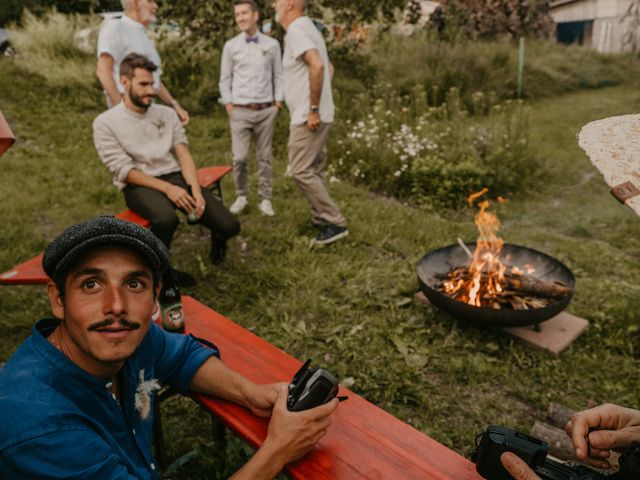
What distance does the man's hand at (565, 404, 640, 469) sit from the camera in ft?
6.54

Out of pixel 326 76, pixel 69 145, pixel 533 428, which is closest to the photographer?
pixel 533 428

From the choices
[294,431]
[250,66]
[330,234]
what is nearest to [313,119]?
[330,234]

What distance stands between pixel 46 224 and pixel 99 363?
526cm

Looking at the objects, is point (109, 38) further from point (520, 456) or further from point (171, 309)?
point (520, 456)

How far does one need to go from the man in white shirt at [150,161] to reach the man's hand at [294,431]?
2946 millimetres

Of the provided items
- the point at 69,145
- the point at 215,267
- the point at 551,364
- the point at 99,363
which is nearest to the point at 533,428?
the point at 551,364

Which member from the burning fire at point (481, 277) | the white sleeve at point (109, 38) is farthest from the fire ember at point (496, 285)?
the white sleeve at point (109, 38)

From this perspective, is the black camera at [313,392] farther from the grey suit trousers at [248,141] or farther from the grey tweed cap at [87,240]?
the grey suit trousers at [248,141]

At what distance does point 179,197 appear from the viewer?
4.71m

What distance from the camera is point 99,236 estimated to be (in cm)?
168

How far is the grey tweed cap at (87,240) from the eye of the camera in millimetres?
1677

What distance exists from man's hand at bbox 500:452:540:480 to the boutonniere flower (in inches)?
53.6

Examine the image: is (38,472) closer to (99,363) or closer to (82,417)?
(82,417)

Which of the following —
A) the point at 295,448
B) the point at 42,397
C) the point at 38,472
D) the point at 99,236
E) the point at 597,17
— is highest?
the point at 99,236
